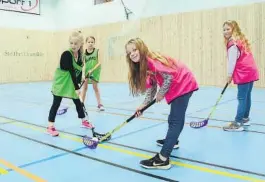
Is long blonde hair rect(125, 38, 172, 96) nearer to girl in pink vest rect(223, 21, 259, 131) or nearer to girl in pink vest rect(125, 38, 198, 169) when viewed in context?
girl in pink vest rect(125, 38, 198, 169)

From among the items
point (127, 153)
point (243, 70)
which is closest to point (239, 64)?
point (243, 70)

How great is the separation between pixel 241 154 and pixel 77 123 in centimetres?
242

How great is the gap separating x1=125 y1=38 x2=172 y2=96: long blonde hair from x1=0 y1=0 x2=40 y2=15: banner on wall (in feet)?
41.8

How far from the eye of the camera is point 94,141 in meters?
2.87

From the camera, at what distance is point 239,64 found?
3.47 m

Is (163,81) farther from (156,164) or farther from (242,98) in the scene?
(242,98)

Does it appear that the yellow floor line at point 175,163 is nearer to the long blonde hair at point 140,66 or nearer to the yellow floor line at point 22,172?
the long blonde hair at point 140,66

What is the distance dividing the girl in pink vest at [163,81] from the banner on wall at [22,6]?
41.9 feet

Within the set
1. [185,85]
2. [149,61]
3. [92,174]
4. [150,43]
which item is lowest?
[92,174]

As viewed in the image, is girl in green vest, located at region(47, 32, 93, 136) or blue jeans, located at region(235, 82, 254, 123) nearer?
girl in green vest, located at region(47, 32, 93, 136)

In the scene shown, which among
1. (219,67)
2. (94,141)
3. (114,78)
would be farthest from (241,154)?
(114,78)

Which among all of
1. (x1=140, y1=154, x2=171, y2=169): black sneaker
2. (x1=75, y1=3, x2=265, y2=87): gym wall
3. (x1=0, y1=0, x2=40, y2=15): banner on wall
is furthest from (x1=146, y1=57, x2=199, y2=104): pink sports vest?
(x1=0, y1=0, x2=40, y2=15): banner on wall

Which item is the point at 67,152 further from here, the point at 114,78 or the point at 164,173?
the point at 114,78

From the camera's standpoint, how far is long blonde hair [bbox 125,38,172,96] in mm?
2305
